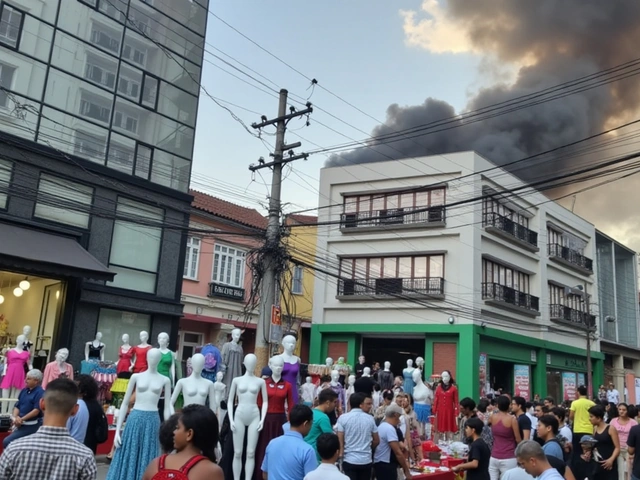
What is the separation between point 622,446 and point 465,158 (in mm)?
19318

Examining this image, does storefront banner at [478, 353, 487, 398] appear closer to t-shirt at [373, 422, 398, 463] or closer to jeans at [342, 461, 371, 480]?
t-shirt at [373, 422, 398, 463]

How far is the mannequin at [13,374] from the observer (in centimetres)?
1275

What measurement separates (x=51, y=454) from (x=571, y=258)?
1411 inches

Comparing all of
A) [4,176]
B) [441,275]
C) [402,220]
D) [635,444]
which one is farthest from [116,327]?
[402,220]

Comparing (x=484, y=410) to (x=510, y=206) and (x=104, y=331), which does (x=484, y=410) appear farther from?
(x=510, y=206)

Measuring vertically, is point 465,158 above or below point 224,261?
above

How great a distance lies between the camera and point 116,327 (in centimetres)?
1731

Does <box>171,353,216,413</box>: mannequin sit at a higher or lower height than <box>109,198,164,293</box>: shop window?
lower

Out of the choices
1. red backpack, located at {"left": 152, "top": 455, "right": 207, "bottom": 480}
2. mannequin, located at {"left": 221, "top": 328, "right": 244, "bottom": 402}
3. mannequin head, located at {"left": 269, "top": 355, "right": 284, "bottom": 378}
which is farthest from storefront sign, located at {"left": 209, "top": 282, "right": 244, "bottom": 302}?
red backpack, located at {"left": 152, "top": 455, "right": 207, "bottom": 480}

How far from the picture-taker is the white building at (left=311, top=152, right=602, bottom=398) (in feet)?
86.2

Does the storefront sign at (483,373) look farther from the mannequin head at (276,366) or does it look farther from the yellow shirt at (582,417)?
the mannequin head at (276,366)

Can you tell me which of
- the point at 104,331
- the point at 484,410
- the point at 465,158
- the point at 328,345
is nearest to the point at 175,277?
the point at 104,331

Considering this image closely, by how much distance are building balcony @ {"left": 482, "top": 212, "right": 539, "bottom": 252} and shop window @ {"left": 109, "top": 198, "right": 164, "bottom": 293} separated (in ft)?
49.4

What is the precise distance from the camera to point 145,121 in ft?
62.1
